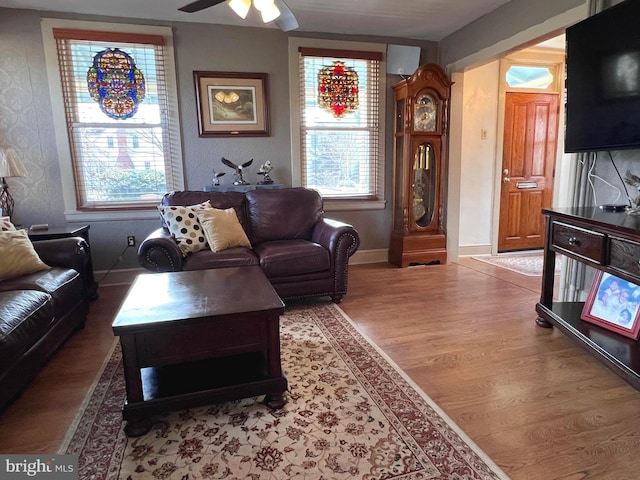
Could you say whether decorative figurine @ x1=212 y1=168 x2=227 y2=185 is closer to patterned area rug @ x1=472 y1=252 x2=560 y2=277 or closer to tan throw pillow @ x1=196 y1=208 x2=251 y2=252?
tan throw pillow @ x1=196 y1=208 x2=251 y2=252

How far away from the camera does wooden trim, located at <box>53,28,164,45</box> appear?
346cm

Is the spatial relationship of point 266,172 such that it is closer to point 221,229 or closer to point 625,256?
point 221,229

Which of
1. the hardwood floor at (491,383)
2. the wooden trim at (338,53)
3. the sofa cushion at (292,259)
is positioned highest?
the wooden trim at (338,53)

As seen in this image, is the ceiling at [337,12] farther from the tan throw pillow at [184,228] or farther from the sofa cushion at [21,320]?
the sofa cushion at [21,320]

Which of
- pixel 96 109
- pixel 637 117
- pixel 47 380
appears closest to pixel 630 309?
pixel 637 117

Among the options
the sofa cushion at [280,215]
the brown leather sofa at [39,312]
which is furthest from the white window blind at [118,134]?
the brown leather sofa at [39,312]

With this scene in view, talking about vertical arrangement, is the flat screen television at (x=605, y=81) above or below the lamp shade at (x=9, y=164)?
above

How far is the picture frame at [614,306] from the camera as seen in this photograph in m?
2.21

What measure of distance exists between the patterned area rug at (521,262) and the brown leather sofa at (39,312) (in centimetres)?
388

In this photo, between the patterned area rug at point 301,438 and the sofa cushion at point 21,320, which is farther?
the sofa cushion at point 21,320

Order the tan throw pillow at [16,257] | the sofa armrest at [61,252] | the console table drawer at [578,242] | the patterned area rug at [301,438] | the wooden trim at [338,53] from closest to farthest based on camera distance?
the patterned area rug at [301,438] → the console table drawer at [578,242] → the tan throw pillow at [16,257] → the sofa armrest at [61,252] → the wooden trim at [338,53]

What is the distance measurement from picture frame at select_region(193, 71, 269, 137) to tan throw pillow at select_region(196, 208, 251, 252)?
108 cm

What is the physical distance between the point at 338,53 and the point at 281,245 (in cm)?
222

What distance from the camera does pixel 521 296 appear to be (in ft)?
10.8
